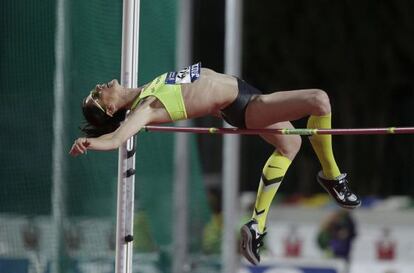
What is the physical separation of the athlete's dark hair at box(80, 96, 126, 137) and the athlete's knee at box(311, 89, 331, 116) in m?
1.19

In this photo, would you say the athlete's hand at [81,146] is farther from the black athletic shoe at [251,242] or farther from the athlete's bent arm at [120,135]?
the black athletic shoe at [251,242]

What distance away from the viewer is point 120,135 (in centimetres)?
657

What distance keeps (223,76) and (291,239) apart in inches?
198

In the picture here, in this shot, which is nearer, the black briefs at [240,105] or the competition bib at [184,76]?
the competition bib at [184,76]

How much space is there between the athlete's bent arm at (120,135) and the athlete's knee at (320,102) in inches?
37.9

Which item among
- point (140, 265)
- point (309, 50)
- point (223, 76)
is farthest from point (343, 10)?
point (223, 76)

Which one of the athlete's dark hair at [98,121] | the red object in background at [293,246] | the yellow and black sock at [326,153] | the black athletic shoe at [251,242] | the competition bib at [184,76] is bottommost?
the red object in background at [293,246]

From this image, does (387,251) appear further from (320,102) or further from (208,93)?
(208,93)

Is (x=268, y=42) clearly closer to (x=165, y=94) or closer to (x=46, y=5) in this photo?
(x=46, y=5)

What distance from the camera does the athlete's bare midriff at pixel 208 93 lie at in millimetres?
6938

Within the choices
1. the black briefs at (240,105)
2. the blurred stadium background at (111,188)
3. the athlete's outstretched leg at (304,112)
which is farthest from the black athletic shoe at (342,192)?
the blurred stadium background at (111,188)

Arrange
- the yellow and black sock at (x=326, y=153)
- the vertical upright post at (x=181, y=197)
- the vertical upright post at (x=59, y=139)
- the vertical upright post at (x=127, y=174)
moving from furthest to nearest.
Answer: the vertical upright post at (x=181, y=197)
the vertical upright post at (x=59, y=139)
the vertical upright post at (x=127, y=174)
the yellow and black sock at (x=326, y=153)

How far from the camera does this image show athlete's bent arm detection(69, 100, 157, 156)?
6480 mm

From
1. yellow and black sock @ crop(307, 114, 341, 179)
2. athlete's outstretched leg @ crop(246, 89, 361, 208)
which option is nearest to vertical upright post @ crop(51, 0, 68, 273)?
athlete's outstretched leg @ crop(246, 89, 361, 208)
